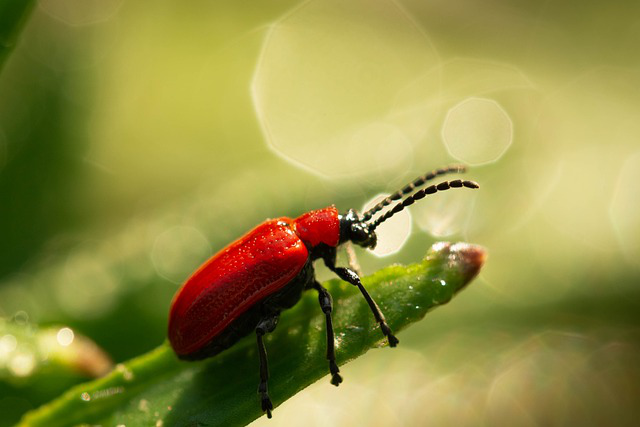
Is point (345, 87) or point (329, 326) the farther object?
point (345, 87)

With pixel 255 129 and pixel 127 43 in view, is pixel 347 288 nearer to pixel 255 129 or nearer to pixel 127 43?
pixel 255 129

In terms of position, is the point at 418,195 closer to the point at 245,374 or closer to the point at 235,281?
the point at 235,281

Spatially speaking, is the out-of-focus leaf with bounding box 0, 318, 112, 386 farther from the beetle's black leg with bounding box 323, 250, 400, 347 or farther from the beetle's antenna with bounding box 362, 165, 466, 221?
the beetle's antenna with bounding box 362, 165, 466, 221

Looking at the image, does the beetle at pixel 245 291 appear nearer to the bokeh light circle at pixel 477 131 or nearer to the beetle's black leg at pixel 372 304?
the beetle's black leg at pixel 372 304

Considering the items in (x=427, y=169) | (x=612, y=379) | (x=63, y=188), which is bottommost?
(x=612, y=379)

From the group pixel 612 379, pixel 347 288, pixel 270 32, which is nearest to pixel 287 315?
pixel 347 288

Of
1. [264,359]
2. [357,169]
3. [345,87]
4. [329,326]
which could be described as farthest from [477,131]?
[264,359]

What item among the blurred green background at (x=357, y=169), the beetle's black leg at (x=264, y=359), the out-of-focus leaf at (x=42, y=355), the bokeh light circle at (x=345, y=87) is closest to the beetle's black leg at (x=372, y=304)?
the beetle's black leg at (x=264, y=359)
